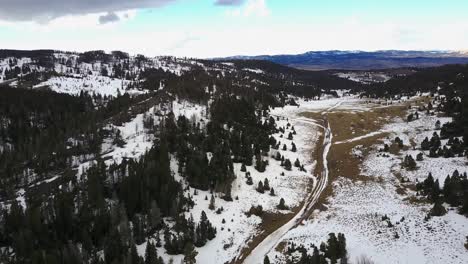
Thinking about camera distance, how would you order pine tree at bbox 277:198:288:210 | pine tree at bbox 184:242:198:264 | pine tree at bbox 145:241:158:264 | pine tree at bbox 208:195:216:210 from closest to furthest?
pine tree at bbox 145:241:158:264 → pine tree at bbox 184:242:198:264 → pine tree at bbox 208:195:216:210 → pine tree at bbox 277:198:288:210

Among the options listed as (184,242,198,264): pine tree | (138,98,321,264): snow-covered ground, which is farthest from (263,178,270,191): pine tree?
(184,242,198,264): pine tree

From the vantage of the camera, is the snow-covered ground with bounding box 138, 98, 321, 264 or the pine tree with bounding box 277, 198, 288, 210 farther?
the pine tree with bounding box 277, 198, 288, 210

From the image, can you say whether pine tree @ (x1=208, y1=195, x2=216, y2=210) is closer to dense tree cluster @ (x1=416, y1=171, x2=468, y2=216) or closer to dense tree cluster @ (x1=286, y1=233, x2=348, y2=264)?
dense tree cluster @ (x1=286, y1=233, x2=348, y2=264)

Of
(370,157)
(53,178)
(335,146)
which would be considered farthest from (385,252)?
(53,178)

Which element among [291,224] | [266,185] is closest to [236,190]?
[266,185]

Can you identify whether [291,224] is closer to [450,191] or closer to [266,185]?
[266,185]

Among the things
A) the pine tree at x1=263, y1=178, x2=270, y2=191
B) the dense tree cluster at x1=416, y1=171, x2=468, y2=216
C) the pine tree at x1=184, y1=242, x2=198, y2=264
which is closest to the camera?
the pine tree at x1=184, y1=242, x2=198, y2=264

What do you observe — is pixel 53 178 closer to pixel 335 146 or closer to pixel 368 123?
pixel 335 146

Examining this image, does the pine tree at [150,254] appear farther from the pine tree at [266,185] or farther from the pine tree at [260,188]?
the pine tree at [266,185]

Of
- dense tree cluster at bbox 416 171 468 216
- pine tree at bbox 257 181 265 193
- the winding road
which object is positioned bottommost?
the winding road
